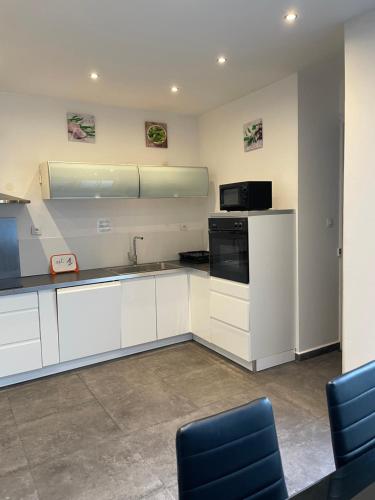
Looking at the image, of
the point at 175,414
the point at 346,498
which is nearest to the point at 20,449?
the point at 175,414

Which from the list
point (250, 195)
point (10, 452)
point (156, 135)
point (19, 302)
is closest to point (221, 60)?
point (250, 195)

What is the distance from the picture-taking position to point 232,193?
3.51 metres

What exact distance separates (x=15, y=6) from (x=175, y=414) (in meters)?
2.76

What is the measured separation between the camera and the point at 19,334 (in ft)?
10.4

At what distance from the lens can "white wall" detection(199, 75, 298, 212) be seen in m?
3.41

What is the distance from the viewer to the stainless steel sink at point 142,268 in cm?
384

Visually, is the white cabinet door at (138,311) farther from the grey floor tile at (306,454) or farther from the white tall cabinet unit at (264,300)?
the grey floor tile at (306,454)

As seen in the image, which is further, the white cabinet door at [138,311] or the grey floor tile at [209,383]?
the white cabinet door at [138,311]

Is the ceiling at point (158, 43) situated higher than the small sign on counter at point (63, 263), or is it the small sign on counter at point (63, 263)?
the ceiling at point (158, 43)

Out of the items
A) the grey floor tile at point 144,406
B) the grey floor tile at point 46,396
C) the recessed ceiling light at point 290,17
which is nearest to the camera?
the recessed ceiling light at point 290,17

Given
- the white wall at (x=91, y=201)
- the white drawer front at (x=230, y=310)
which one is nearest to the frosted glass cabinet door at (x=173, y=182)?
the white wall at (x=91, y=201)

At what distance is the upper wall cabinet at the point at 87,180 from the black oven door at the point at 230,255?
1016 mm

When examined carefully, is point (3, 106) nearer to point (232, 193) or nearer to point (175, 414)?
point (232, 193)

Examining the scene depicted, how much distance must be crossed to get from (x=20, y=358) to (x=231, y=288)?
1919mm
